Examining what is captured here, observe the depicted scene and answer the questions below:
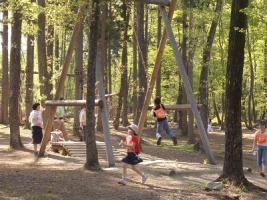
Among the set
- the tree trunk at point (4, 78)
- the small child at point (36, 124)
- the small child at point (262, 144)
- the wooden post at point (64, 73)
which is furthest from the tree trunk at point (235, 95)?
the tree trunk at point (4, 78)

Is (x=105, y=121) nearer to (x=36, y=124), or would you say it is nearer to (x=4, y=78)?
(x=36, y=124)

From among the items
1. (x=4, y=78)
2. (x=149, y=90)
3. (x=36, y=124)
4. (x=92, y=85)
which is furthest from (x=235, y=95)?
(x=4, y=78)

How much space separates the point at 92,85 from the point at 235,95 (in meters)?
3.58

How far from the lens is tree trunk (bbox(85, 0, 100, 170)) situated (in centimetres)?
1227

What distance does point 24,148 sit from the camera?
18359mm

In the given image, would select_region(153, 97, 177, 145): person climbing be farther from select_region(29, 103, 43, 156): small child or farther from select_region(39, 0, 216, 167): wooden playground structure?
select_region(29, 103, 43, 156): small child

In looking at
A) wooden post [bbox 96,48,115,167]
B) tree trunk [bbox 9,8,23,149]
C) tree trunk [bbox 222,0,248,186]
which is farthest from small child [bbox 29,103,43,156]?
tree trunk [bbox 222,0,248,186]

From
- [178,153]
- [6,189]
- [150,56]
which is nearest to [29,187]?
[6,189]

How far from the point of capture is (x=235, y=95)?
37.2 feet

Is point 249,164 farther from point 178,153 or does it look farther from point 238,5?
point 238,5

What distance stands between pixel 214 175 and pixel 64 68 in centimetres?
559

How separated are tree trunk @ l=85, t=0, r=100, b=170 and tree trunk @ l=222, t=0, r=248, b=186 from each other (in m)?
3.33

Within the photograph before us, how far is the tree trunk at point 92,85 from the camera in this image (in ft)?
40.2

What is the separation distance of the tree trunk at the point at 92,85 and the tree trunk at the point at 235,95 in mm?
3328
